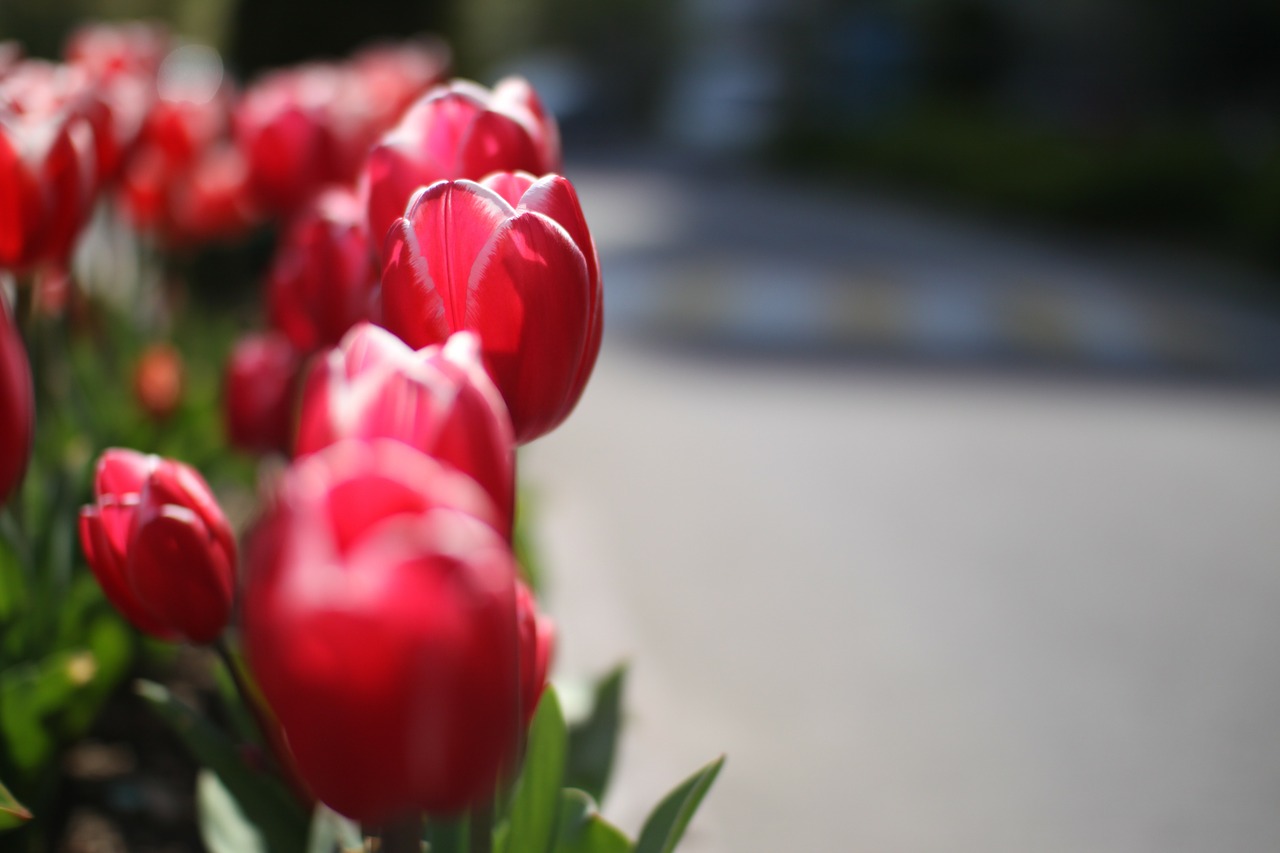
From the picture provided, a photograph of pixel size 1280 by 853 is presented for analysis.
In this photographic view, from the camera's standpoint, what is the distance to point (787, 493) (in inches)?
159

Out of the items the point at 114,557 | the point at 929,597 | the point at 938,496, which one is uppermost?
the point at 114,557

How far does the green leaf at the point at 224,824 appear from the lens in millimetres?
1277

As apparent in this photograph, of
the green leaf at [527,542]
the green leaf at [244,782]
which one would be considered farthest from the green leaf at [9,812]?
the green leaf at [527,542]

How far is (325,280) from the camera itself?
4.91 feet

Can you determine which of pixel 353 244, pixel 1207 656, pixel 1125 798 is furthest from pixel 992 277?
pixel 353 244

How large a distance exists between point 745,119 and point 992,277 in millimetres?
12393

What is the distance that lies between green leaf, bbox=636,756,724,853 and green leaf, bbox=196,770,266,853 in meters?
0.46

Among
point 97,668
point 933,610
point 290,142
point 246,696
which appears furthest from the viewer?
point 933,610

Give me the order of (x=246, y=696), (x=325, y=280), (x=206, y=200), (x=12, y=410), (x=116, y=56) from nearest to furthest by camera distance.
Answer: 1. (x=12, y=410)
2. (x=246, y=696)
3. (x=325, y=280)
4. (x=116, y=56)
5. (x=206, y=200)

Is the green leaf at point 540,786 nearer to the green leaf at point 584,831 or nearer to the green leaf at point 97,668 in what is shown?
the green leaf at point 584,831

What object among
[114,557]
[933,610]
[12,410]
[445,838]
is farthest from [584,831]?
[933,610]

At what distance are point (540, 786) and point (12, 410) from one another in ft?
1.91

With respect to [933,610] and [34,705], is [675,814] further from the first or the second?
[933,610]

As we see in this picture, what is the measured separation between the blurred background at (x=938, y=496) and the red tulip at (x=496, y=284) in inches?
41.0
